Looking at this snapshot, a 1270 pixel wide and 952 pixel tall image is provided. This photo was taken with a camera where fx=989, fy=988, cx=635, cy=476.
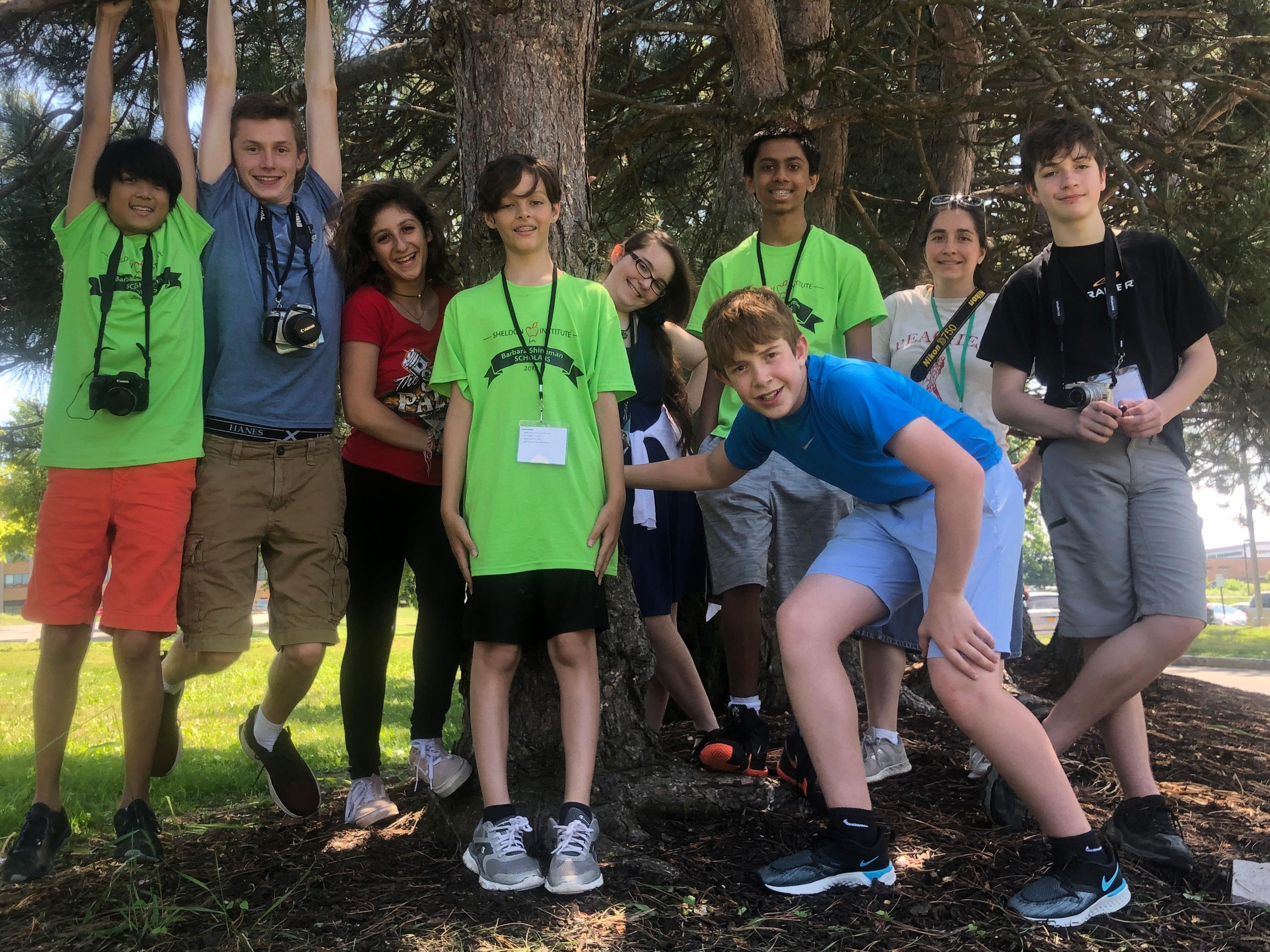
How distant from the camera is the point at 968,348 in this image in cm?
353

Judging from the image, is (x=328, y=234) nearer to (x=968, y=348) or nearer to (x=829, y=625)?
(x=829, y=625)

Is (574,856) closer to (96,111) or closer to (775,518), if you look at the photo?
(775,518)

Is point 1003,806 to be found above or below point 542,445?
below

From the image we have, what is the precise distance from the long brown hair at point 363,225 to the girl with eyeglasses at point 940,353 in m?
1.76

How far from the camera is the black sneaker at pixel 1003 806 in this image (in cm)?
284

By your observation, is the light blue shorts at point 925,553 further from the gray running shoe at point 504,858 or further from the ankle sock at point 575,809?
the gray running shoe at point 504,858

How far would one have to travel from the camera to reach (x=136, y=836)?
9.04 ft

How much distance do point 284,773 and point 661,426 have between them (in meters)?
1.71

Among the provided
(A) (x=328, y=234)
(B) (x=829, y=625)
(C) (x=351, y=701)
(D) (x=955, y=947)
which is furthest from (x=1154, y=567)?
(A) (x=328, y=234)

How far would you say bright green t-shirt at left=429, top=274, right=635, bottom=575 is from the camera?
2609 millimetres

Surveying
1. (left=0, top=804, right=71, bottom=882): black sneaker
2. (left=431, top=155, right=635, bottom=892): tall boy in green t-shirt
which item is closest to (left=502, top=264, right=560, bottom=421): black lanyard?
(left=431, top=155, right=635, bottom=892): tall boy in green t-shirt

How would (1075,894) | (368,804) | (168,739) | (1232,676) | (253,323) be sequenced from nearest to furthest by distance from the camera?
(1075,894) < (253,323) < (368,804) < (168,739) < (1232,676)

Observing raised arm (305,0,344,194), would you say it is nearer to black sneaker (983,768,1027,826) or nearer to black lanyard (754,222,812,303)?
black lanyard (754,222,812,303)

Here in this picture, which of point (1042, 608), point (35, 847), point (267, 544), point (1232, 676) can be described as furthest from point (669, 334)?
point (1042, 608)
